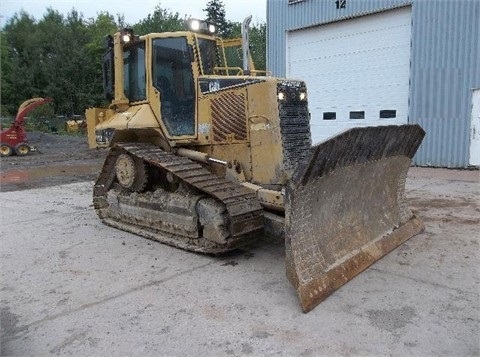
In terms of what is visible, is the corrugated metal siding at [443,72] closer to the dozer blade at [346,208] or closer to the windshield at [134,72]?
the dozer blade at [346,208]

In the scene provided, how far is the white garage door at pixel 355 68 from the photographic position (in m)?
12.1

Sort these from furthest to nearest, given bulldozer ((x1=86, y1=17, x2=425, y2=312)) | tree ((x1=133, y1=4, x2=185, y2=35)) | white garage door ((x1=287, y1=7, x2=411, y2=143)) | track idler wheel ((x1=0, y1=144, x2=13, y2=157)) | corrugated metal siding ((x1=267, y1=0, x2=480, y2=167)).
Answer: tree ((x1=133, y1=4, x2=185, y2=35)) → track idler wheel ((x1=0, y1=144, x2=13, y2=157)) → white garage door ((x1=287, y1=7, x2=411, y2=143)) → corrugated metal siding ((x1=267, y1=0, x2=480, y2=167)) → bulldozer ((x1=86, y1=17, x2=425, y2=312))

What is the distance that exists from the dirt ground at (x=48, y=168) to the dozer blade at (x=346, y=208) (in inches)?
191

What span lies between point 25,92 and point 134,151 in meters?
38.8

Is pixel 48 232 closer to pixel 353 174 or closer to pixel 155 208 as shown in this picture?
pixel 155 208

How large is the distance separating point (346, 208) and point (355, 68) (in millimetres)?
9509

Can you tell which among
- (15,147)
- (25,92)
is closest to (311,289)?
(15,147)

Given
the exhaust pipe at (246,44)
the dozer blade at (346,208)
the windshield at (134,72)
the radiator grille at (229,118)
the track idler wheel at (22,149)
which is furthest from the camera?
the track idler wheel at (22,149)

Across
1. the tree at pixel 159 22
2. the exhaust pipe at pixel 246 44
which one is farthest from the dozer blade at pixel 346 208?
the tree at pixel 159 22

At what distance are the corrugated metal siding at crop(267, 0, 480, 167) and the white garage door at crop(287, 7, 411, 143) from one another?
12.6 inches

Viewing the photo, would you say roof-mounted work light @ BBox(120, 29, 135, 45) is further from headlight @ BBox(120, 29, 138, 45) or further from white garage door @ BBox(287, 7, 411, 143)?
white garage door @ BBox(287, 7, 411, 143)

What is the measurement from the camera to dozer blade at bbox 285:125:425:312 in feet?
11.8

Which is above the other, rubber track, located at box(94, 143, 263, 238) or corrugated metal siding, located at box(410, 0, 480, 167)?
corrugated metal siding, located at box(410, 0, 480, 167)

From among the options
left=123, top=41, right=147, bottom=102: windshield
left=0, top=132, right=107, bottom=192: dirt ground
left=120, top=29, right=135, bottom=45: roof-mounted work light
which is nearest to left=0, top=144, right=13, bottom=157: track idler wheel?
left=0, top=132, right=107, bottom=192: dirt ground
